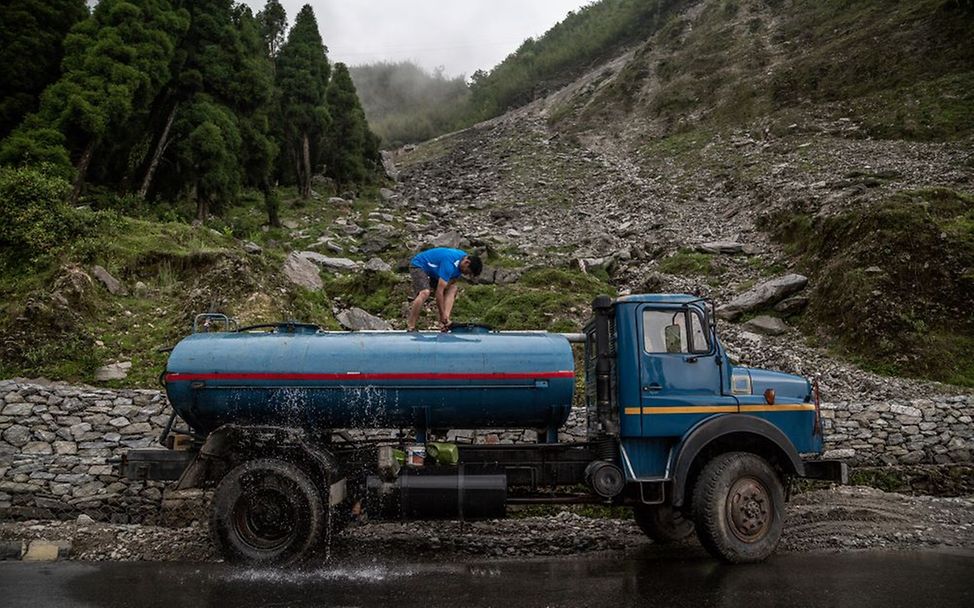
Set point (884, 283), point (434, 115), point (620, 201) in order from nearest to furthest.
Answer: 1. point (884, 283)
2. point (620, 201)
3. point (434, 115)

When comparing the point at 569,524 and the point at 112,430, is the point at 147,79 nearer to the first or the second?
the point at 112,430

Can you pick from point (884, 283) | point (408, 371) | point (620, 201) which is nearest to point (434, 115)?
point (620, 201)

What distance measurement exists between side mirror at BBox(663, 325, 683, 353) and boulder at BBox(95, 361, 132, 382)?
32.5 ft

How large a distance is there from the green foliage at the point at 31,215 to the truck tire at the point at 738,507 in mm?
15159

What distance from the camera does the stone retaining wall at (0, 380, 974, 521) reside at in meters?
9.28

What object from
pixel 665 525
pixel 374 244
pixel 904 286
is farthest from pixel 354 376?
pixel 374 244

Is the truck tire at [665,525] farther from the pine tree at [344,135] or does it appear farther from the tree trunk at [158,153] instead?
the pine tree at [344,135]

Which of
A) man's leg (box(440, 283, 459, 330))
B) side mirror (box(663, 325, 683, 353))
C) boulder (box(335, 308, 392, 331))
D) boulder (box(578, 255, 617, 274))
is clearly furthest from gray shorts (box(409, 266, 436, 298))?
boulder (box(578, 255, 617, 274))

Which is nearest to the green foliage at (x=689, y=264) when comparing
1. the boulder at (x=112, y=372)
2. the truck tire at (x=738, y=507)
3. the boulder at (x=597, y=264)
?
the boulder at (x=597, y=264)

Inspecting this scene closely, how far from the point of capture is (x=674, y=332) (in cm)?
779

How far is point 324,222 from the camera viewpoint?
30688mm

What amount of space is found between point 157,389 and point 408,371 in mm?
6362

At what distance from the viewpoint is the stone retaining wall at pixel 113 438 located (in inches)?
365

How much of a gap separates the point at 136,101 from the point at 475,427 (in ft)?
66.8
